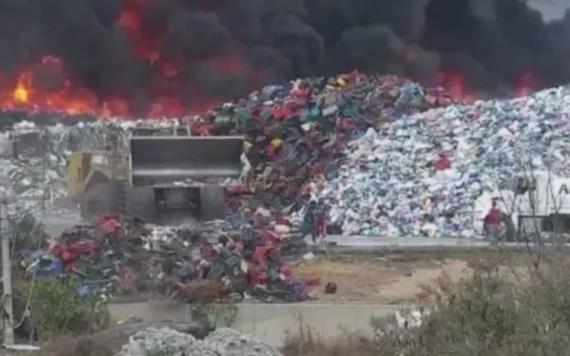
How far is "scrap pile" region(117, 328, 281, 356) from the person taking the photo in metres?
5.73

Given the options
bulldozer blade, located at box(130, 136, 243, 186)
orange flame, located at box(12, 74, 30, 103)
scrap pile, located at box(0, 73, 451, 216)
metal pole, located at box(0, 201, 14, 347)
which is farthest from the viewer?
orange flame, located at box(12, 74, 30, 103)

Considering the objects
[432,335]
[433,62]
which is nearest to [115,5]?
[433,62]

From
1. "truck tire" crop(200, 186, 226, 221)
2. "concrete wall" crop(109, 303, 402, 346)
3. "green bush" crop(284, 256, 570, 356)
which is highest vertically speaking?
"truck tire" crop(200, 186, 226, 221)

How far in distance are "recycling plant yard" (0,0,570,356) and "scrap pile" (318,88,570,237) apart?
0.19 ft

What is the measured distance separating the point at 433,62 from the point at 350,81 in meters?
11.5

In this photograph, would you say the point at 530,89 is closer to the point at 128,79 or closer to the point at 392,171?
the point at 128,79

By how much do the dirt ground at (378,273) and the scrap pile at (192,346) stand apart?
5.38 metres

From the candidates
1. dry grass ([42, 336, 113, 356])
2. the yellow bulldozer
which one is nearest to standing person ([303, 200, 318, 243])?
the yellow bulldozer

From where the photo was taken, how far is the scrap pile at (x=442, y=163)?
1909cm

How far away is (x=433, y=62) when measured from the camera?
122ft

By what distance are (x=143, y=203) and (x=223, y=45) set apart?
18830mm

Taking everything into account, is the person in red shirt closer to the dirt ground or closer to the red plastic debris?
the dirt ground

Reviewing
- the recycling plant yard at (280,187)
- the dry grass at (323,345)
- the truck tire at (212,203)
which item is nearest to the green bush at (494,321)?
the dry grass at (323,345)

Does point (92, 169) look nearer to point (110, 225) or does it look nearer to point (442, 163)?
point (110, 225)
